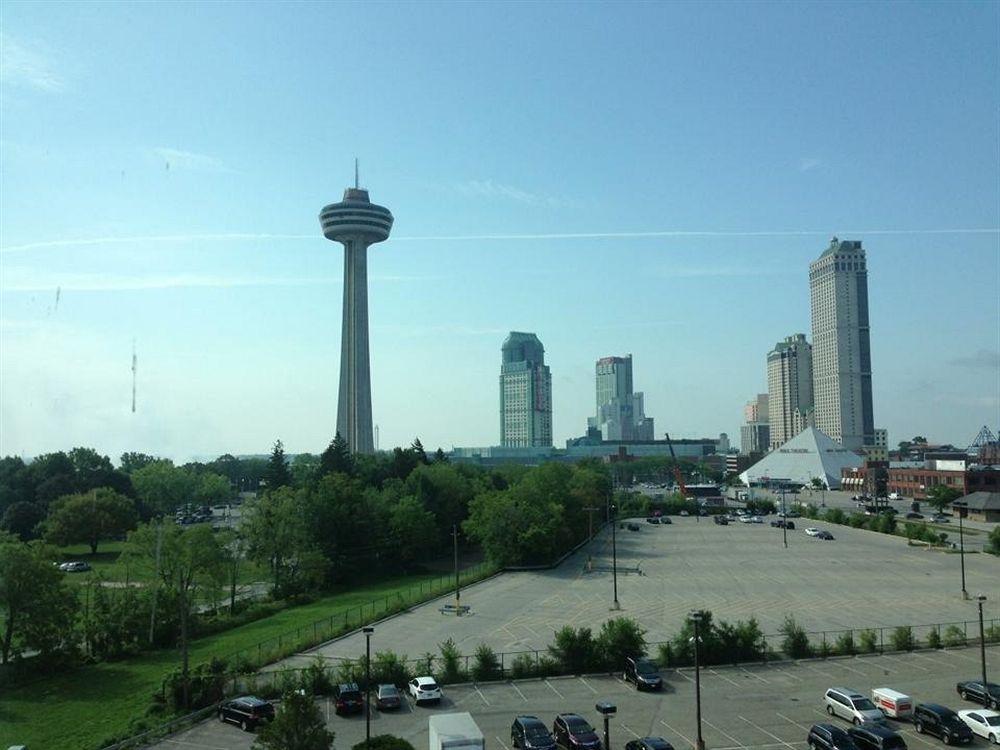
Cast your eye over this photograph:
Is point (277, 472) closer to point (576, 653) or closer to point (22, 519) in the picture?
point (22, 519)

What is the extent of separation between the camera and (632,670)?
2656 centimetres

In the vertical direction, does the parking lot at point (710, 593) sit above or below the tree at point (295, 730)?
below

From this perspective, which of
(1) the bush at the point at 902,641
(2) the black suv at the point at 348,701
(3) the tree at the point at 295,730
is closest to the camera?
(3) the tree at the point at 295,730

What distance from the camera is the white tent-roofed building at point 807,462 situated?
145250 mm

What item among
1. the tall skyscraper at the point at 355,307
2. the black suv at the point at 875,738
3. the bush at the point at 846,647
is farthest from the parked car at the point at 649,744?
the tall skyscraper at the point at 355,307

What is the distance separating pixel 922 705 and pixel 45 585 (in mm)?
31336

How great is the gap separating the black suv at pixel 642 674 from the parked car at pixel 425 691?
634 cm

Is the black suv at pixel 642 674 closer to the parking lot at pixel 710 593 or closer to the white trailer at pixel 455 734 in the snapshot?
the parking lot at pixel 710 593

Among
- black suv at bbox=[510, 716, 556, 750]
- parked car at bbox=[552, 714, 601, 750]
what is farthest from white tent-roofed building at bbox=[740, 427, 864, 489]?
black suv at bbox=[510, 716, 556, 750]

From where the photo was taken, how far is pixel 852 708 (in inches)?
880

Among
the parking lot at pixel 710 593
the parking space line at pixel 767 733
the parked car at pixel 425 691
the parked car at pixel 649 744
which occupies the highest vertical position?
the parked car at pixel 649 744

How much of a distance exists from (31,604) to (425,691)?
17475mm

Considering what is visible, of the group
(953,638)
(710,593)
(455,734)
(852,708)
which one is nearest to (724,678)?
(852,708)

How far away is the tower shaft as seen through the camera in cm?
14612
